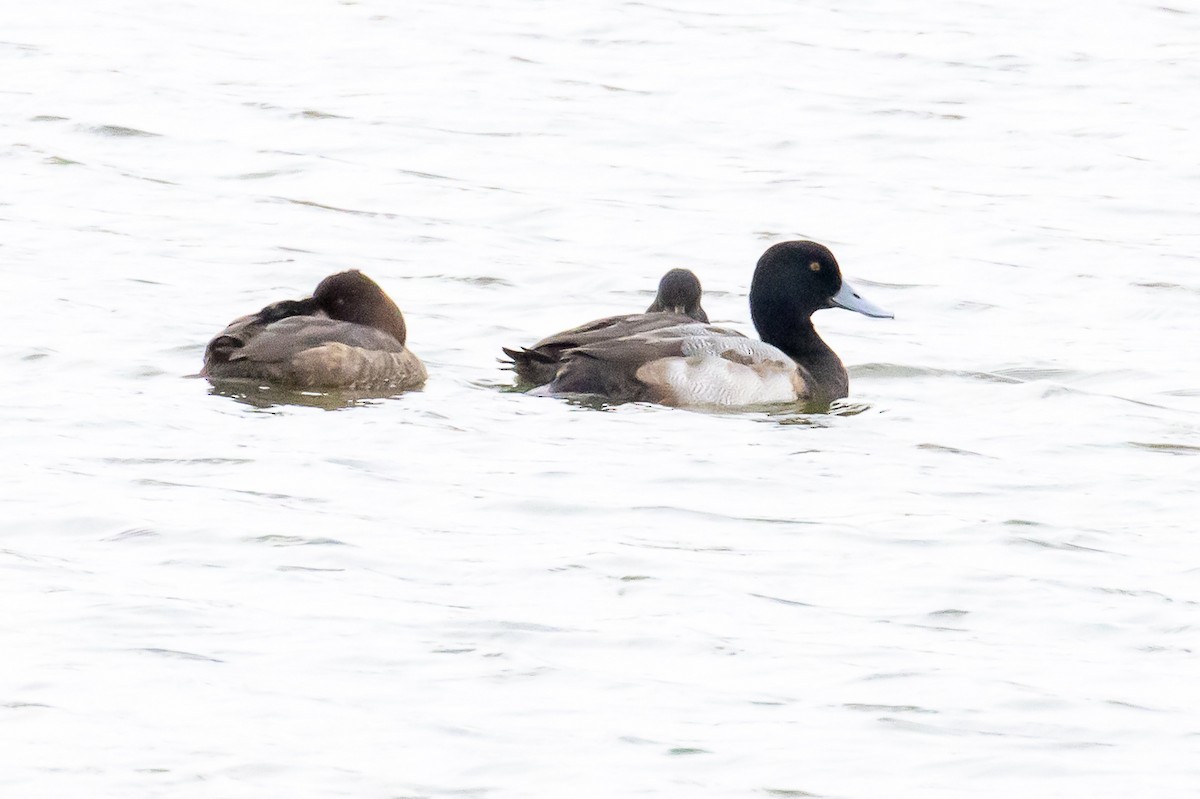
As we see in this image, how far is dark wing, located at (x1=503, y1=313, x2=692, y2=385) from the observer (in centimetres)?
1028

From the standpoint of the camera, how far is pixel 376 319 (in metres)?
10.6

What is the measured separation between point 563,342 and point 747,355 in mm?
901

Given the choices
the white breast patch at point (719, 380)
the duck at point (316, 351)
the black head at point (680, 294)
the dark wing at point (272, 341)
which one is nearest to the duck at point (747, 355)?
the white breast patch at point (719, 380)

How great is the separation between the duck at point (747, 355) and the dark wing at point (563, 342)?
2 cm

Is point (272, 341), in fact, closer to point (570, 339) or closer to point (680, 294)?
point (570, 339)

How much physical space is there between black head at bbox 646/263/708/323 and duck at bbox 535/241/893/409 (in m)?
0.32

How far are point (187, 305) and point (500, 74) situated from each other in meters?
7.64

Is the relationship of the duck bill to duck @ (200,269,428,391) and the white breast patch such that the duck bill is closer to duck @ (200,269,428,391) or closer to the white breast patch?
the white breast patch

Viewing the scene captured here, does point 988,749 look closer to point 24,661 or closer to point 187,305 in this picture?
point 24,661

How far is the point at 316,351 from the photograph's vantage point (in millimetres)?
10016

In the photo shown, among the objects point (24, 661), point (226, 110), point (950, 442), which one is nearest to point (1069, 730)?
point (24, 661)

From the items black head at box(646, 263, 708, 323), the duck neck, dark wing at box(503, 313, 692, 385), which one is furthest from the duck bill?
dark wing at box(503, 313, 692, 385)

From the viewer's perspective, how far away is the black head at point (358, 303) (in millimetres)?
10609

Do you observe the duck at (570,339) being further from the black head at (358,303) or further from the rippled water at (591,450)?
the black head at (358,303)
